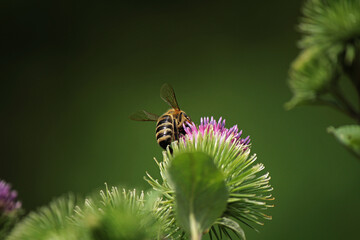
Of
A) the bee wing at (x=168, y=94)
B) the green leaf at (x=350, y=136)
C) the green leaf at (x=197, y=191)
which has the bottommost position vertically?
the green leaf at (x=197, y=191)

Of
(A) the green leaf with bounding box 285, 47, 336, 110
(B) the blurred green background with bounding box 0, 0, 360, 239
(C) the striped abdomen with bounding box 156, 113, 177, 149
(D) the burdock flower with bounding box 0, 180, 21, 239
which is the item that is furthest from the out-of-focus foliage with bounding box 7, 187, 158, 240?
(B) the blurred green background with bounding box 0, 0, 360, 239

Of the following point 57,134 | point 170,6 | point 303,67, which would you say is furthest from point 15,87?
point 303,67

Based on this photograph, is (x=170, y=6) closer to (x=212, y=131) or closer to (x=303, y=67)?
(x=303, y=67)

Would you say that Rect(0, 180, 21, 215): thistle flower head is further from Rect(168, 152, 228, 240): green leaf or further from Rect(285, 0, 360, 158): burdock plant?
Rect(285, 0, 360, 158): burdock plant

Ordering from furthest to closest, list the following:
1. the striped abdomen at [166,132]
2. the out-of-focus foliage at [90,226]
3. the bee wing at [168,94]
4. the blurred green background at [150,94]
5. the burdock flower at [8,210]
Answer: the blurred green background at [150,94] < the bee wing at [168,94] < the striped abdomen at [166,132] < the burdock flower at [8,210] < the out-of-focus foliage at [90,226]

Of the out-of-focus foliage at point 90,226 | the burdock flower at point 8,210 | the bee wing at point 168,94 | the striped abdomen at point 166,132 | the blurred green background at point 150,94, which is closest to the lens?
the out-of-focus foliage at point 90,226

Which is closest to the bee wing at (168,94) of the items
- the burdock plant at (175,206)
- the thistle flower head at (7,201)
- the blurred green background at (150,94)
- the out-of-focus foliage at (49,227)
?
the burdock plant at (175,206)

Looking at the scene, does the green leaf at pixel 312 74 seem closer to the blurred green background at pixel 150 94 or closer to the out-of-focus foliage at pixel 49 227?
the out-of-focus foliage at pixel 49 227

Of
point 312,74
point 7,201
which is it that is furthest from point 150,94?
point 7,201
